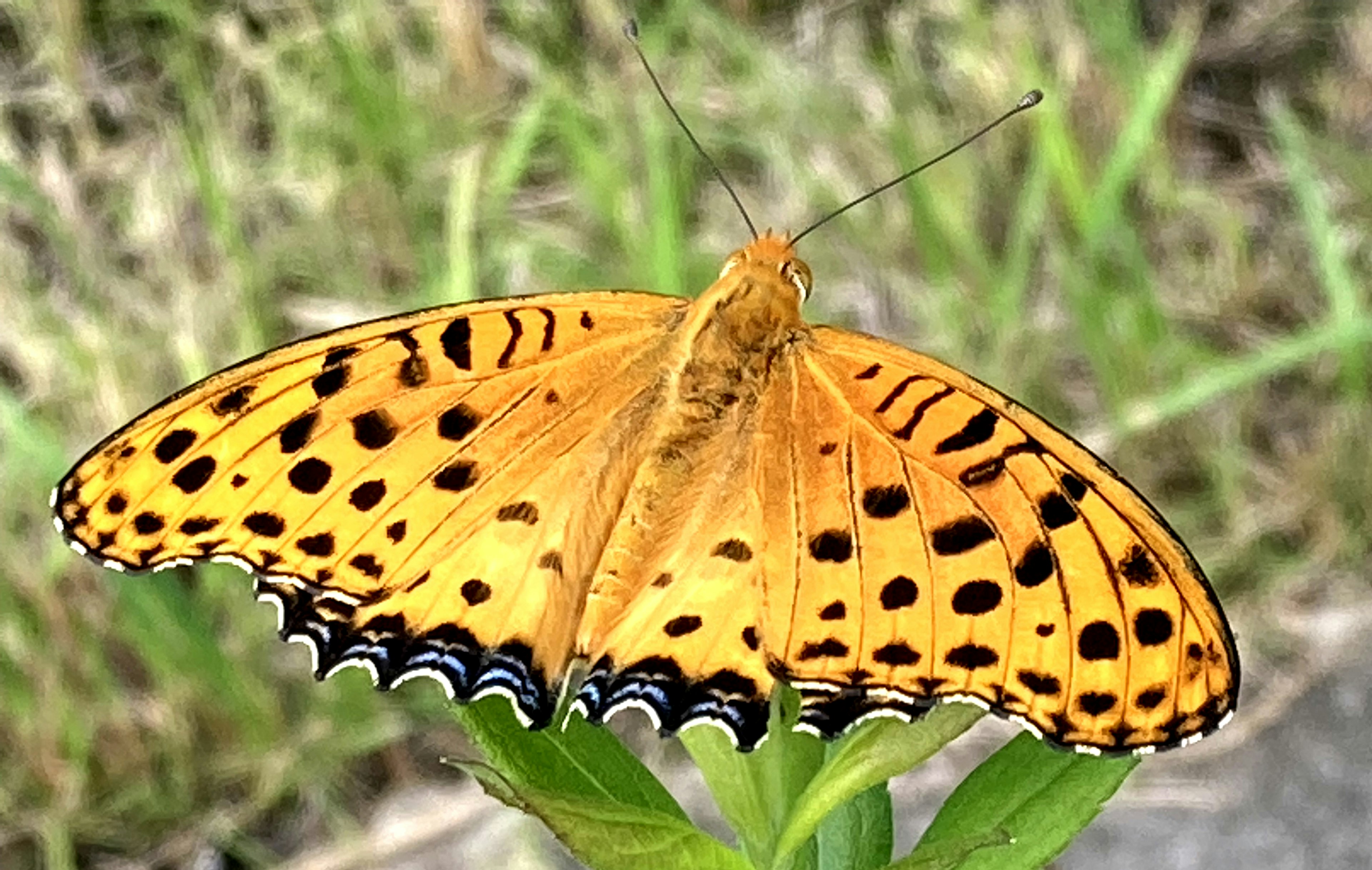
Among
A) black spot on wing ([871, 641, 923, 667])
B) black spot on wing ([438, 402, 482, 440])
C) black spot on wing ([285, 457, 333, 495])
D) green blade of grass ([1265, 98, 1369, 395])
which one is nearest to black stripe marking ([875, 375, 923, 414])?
black spot on wing ([871, 641, 923, 667])

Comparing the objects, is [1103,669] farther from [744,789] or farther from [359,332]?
[359,332]

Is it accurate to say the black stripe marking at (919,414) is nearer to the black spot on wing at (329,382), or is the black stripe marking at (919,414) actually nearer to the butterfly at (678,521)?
the butterfly at (678,521)

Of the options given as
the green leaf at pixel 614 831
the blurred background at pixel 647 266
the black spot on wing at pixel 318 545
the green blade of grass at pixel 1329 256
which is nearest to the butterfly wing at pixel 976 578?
the green leaf at pixel 614 831

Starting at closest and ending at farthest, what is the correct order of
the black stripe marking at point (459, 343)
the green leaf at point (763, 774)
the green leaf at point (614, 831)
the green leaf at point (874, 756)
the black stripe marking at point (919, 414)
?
the green leaf at point (614, 831)
the green leaf at point (874, 756)
the green leaf at point (763, 774)
the black stripe marking at point (919, 414)
the black stripe marking at point (459, 343)

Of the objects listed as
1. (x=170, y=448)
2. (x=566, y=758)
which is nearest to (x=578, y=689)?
(x=566, y=758)

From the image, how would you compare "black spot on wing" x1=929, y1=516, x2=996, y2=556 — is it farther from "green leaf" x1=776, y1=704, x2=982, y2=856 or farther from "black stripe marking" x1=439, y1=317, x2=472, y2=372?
"black stripe marking" x1=439, y1=317, x2=472, y2=372

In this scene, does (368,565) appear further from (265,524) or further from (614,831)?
(614,831)

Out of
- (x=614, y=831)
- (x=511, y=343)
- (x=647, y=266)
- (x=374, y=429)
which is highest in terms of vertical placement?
(x=647, y=266)
